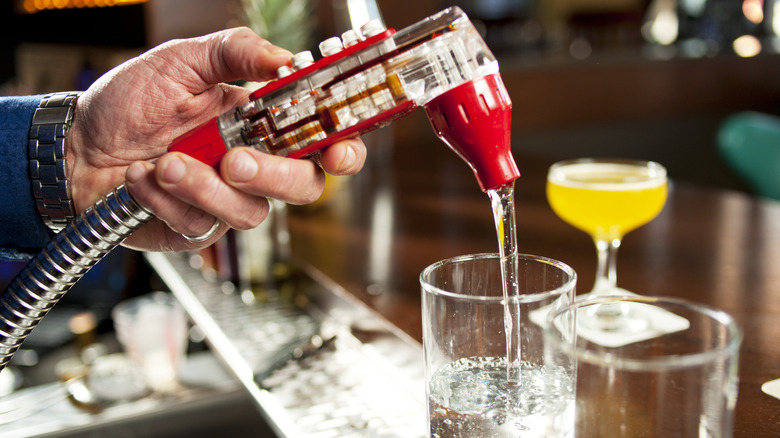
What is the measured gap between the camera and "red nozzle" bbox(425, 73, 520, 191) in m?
0.71

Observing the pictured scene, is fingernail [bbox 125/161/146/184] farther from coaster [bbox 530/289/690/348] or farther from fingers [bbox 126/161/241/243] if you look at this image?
coaster [bbox 530/289/690/348]

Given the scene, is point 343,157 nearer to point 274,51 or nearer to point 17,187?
point 274,51

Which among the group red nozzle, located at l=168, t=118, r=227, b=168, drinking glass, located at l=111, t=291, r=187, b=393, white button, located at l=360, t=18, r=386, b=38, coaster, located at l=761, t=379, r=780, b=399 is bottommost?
drinking glass, located at l=111, t=291, r=187, b=393

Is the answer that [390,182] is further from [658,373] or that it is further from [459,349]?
[658,373]

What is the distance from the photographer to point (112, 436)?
→ 4.58ft

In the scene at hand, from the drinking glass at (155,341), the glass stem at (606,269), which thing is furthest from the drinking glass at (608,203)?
the drinking glass at (155,341)

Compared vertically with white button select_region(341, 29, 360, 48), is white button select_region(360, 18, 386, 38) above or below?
above

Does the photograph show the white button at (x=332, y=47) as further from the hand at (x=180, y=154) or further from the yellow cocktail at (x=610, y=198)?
the yellow cocktail at (x=610, y=198)

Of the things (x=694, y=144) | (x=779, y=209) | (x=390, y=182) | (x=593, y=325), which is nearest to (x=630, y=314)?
(x=593, y=325)

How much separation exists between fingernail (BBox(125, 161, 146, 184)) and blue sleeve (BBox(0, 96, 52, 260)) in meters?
0.28

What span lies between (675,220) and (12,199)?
1.39m

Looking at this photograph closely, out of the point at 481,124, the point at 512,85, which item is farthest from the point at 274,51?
the point at 512,85

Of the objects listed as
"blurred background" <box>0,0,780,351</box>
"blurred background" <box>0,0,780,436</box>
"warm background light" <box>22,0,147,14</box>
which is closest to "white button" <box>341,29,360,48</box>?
"blurred background" <box>0,0,780,436</box>

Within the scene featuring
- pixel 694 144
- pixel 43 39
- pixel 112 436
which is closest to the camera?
pixel 112 436
